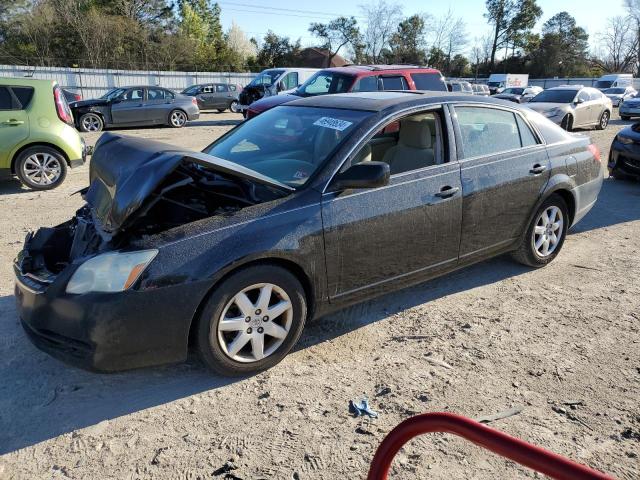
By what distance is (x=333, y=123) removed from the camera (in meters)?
3.86

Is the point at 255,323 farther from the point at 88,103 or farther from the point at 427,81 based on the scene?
the point at 88,103

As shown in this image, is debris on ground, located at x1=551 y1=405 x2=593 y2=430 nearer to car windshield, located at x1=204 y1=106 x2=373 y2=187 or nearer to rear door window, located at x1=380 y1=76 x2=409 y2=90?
car windshield, located at x1=204 y1=106 x2=373 y2=187

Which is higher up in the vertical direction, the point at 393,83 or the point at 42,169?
the point at 393,83

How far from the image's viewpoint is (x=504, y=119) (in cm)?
454

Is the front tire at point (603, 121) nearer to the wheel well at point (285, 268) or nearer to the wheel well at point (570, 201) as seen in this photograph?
the wheel well at point (570, 201)

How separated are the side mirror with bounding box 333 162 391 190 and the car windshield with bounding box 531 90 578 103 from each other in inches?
615

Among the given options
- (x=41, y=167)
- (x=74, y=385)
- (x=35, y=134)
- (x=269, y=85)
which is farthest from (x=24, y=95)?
(x=269, y=85)

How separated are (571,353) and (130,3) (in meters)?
46.5

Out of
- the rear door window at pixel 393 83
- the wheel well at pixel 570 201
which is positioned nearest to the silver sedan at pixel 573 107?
the rear door window at pixel 393 83

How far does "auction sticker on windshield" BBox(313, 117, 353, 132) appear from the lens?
3752 millimetres

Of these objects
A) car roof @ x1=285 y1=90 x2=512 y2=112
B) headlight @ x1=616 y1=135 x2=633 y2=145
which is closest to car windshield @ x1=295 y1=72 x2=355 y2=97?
headlight @ x1=616 y1=135 x2=633 y2=145

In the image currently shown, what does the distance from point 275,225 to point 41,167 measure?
634cm

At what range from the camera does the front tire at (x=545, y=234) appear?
4.73 m

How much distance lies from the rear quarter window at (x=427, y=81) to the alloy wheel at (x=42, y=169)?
7168 millimetres
